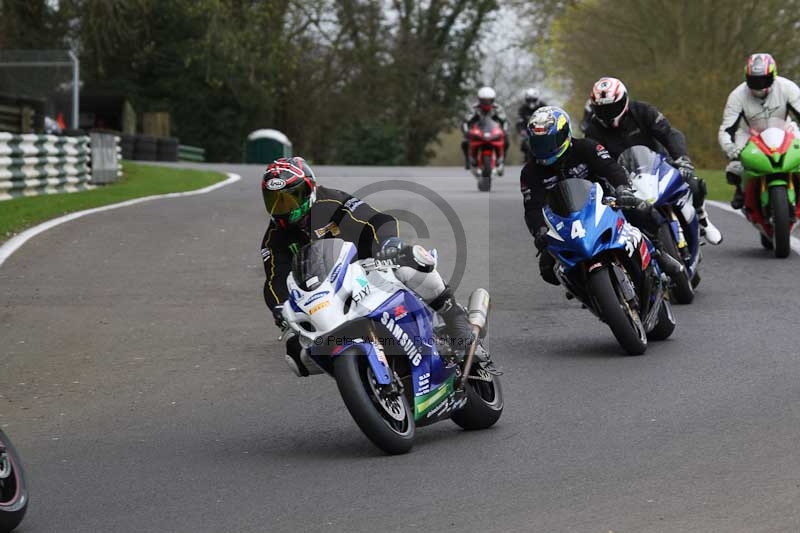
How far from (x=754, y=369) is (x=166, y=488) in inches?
156

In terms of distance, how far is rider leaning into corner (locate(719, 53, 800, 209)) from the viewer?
1453 centimetres

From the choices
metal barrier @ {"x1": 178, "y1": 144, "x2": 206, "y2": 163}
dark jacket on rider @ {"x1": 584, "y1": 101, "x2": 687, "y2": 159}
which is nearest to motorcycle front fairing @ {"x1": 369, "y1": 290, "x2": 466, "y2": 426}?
dark jacket on rider @ {"x1": 584, "y1": 101, "x2": 687, "y2": 159}

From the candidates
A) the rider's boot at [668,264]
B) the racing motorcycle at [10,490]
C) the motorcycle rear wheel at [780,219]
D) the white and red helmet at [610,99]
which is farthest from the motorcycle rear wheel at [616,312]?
the motorcycle rear wheel at [780,219]

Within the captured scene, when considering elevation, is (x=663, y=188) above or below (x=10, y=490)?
above

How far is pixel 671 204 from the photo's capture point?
11727 mm

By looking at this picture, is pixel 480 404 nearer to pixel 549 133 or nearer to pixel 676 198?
pixel 549 133

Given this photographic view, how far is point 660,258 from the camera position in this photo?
35.1 ft

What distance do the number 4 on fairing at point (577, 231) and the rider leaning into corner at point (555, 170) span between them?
12.1 inches

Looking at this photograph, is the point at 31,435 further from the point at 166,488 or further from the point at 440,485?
the point at 440,485

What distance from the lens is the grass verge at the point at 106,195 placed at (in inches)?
727

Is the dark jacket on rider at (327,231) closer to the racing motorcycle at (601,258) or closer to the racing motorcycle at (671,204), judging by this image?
the racing motorcycle at (601,258)

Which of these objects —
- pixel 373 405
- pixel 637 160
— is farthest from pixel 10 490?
pixel 637 160

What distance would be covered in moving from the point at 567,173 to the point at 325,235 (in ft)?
9.03

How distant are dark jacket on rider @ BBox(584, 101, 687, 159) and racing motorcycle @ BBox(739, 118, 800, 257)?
213 cm
